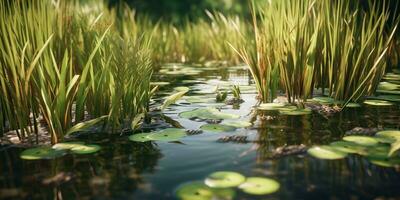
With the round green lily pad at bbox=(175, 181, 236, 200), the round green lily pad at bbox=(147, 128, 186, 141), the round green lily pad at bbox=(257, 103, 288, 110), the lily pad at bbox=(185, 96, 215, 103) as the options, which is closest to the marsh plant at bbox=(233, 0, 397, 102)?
the round green lily pad at bbox=(257, 103, 288, 110)

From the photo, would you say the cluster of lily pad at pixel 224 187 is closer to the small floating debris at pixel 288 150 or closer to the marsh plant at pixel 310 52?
the small floating debris at pixel 288 150

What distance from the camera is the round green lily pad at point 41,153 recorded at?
5.53 ft

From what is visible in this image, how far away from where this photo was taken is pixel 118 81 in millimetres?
2055

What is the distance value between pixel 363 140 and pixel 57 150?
50.2 inches

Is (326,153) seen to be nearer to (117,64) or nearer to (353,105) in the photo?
(353,105)

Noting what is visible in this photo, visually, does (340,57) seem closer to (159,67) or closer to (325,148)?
(325,148)

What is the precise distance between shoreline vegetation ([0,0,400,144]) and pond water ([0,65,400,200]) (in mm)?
179

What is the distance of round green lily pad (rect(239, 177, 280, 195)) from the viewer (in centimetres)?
133

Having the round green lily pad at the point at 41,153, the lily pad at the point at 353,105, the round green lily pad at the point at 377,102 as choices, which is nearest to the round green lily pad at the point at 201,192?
the round green lily pad at the point at 41,153

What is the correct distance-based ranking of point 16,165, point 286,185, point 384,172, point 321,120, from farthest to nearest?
point 321,120
point 16,165
point 384,172
point 286,185

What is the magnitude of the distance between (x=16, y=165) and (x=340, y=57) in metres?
1.89

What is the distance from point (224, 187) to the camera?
136 centimetres

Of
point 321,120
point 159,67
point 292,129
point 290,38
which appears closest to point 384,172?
point 292,129

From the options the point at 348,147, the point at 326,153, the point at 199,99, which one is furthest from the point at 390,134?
the point at 199,99
